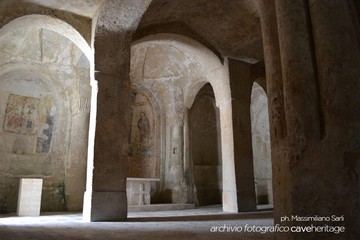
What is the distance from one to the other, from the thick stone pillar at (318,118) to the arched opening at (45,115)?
7.62 m

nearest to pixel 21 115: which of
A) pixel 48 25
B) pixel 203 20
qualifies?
pixel 48 25

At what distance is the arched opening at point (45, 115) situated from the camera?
916 centimetres

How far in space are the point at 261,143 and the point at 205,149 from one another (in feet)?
9.30

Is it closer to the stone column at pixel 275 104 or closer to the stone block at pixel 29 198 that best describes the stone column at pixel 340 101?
the stone column at pixel 275 104

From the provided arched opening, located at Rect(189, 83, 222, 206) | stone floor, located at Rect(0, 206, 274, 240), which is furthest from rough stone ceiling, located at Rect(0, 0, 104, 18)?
arched opening, located at Rect(189, 83, 222, 206)

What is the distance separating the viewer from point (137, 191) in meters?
10.1

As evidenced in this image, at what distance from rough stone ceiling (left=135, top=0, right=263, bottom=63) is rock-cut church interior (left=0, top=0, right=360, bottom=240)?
0.12ft

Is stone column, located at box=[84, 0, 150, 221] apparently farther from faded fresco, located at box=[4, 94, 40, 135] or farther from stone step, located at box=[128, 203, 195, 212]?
faded fresco, located at box=[4, 94, 40, 135]

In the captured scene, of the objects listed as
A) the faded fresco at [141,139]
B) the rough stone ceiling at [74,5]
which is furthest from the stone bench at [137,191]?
the rough stone ceiling at [74,5]

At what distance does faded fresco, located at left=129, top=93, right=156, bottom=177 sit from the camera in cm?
1182

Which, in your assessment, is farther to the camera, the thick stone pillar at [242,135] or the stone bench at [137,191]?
the stone bench at [137,191]

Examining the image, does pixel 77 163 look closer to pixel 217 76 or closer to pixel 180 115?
pixel 180 115

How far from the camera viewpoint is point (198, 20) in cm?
803

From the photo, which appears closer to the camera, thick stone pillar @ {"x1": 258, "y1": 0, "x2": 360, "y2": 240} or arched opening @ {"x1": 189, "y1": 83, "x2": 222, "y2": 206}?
thick stone pillar @ {"x1": 258, "y1": 0, "x2": 360, "y2": 240}
